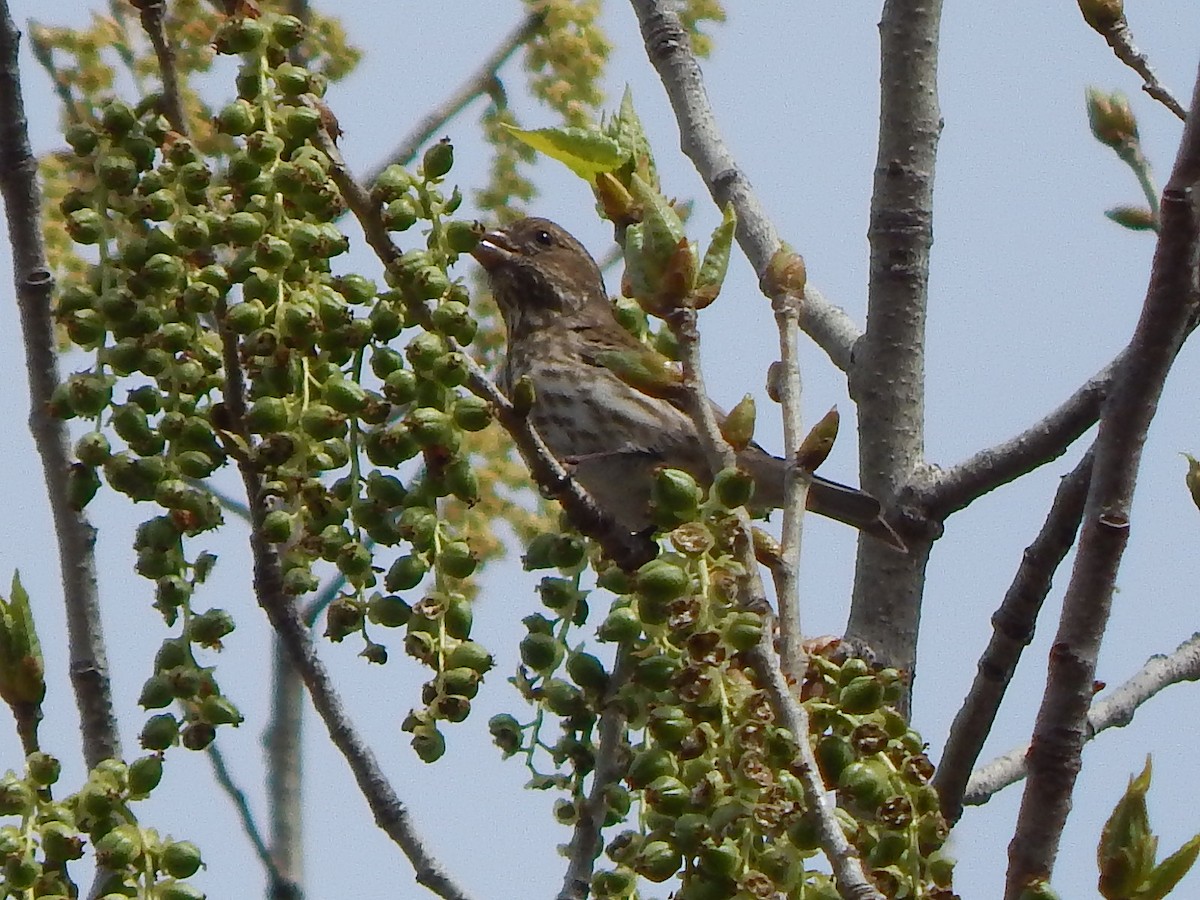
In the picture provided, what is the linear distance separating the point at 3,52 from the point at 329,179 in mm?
677

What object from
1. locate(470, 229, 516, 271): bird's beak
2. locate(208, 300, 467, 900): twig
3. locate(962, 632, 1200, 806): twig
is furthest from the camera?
locate(470, 229, 516, 271): bird's beak

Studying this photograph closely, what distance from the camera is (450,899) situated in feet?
8.91

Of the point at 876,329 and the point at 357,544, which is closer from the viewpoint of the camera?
the point at 357,544

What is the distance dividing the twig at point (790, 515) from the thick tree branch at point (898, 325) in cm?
139

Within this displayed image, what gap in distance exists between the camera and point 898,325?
3.77 metres

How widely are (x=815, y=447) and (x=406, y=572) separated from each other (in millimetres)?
489

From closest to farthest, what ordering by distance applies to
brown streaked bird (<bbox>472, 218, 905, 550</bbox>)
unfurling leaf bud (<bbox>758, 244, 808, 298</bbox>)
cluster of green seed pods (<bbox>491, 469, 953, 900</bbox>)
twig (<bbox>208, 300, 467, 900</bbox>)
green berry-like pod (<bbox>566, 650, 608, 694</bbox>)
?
cluster of green seed pods (<bbox>491, 469, 953, 900</bbox>), unfurling leaf bud (<bbox>758, 244, 808, 298</bbox>), green berry-like pod (<bbox>566, 650, 608, 694</bbox>), twig (<bbox>208, 300, 467, 900</bbox>), brown streaked bird (<bbox>472, 218, 905, 550</bbox>)

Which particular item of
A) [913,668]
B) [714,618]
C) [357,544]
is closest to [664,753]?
[714,618]

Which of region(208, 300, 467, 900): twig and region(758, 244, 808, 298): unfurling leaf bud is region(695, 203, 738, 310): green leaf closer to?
region(758, 244, 808, 298): unfurling leaf bud

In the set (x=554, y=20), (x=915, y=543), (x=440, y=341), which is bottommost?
(x=440, y=341)

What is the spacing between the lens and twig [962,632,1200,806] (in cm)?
345

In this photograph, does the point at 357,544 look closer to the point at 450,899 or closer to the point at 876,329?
the point at 450,899

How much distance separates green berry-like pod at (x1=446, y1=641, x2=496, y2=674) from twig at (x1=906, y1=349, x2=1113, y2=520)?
72.1 inches

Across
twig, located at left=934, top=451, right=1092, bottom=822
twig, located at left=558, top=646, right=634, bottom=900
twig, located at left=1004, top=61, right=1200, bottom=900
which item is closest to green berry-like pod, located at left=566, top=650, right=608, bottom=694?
twig, located at left=558, top=646, right=634, bottom=900
